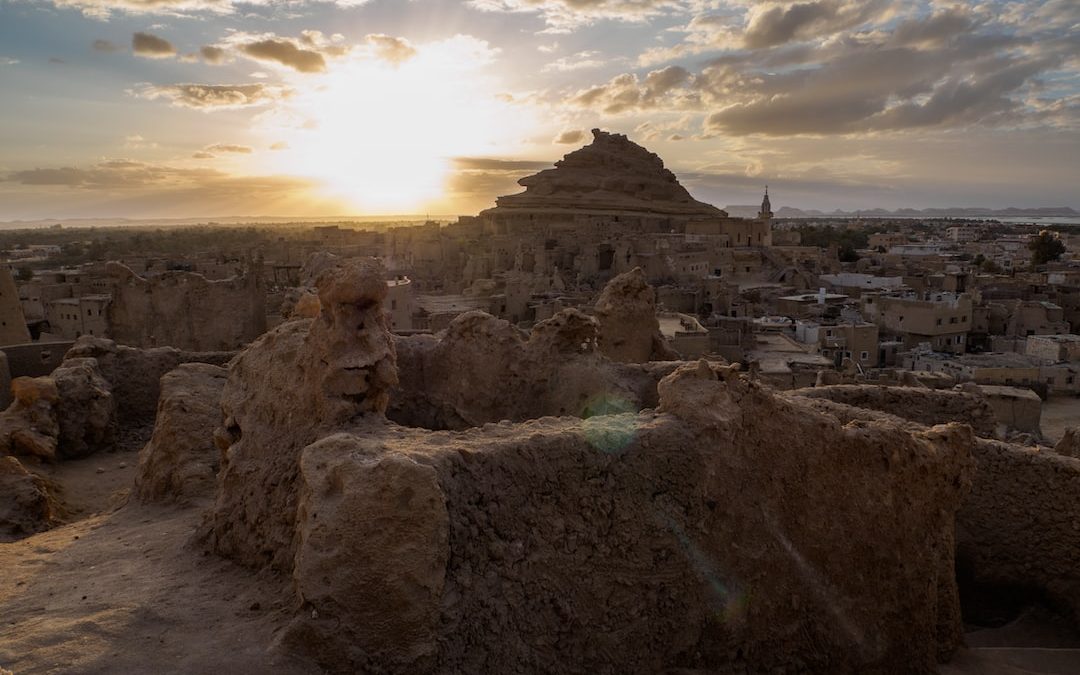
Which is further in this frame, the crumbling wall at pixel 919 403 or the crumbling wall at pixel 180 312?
the crumbling wall at pixel 180 312

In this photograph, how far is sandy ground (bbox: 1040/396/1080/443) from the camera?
54.9 ft

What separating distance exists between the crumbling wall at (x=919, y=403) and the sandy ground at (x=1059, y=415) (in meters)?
9.10

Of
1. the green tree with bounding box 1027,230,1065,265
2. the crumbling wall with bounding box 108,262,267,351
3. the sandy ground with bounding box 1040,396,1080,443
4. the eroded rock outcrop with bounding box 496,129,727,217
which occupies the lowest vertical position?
the sandy ground with bounding box 1040,396,1080,443

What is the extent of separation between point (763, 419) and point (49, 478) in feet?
Result: 26.7

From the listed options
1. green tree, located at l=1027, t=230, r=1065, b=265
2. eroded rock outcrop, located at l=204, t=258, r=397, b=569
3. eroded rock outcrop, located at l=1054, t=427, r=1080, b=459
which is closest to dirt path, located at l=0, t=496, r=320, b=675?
eroded rock outcrop, located at l=204, t=258, r=397, b=569

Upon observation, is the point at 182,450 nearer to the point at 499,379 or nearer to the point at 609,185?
the point at 499,379

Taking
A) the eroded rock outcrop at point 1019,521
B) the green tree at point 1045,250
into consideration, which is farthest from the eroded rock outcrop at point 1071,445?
the green tree at point 1045,250

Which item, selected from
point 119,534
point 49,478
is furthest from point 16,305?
point 119,534

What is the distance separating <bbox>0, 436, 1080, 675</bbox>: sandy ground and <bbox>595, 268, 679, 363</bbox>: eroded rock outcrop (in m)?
5.80

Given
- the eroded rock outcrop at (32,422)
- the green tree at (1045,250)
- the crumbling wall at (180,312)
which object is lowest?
the green tree at (1045,250)

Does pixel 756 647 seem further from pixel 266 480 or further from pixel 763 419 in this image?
pixel 266 480

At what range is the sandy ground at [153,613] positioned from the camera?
13.9 feet

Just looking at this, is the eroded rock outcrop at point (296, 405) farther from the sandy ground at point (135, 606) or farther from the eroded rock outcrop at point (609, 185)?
the eroded rock outcrop at point (609, 185)

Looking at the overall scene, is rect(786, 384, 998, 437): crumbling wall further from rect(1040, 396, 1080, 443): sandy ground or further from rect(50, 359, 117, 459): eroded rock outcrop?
rect(1040, 396, 1080, 443): sandy ground
